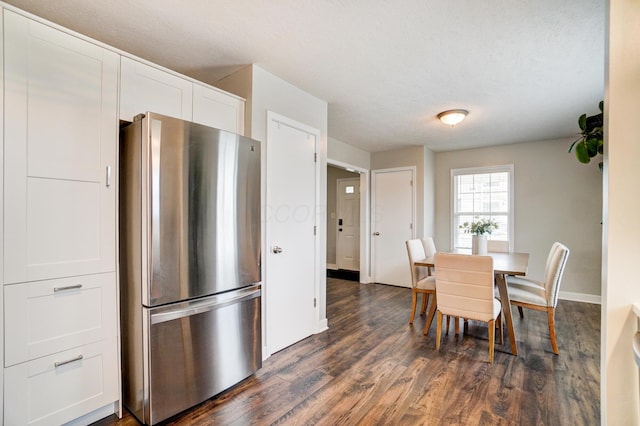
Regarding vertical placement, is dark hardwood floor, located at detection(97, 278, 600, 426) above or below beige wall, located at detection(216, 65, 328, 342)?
below

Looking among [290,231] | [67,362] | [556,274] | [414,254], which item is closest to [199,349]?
[67,362]

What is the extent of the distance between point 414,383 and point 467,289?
0.91 m

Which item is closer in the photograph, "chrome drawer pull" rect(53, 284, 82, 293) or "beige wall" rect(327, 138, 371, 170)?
"chrome drawer pull" rect(53, 284, 82, 293)

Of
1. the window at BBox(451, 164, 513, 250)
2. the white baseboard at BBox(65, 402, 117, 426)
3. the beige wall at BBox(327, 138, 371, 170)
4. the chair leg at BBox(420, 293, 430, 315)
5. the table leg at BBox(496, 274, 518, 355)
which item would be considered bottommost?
the white baseboard at BBox(65, 402, 117, 426)

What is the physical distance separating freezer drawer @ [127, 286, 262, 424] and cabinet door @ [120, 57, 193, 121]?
1266 millimetres

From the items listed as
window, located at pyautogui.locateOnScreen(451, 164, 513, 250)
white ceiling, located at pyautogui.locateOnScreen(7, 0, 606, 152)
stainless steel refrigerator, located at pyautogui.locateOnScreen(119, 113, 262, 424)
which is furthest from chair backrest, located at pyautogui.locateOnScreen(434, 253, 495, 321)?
window, located at pyautogui.locateOnScreen(451, 164, 513, 250)

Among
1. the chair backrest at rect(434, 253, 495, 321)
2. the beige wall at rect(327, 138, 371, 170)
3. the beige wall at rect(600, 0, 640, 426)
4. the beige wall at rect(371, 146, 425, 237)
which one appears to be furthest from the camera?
the beige wall at rect(371, 146, 425, 237)

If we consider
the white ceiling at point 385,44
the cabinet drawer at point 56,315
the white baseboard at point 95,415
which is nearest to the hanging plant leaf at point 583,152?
the white ceiling at point 385,44

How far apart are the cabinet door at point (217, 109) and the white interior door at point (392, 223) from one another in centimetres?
348

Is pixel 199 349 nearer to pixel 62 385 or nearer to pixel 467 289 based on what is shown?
pixel 62 385

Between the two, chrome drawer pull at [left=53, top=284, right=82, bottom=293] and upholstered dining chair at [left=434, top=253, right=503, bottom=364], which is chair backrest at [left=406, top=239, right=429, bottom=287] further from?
chrome drawer pull at [left=53, top=284, right=82, bottom=293]

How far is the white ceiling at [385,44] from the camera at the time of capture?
5.70ft

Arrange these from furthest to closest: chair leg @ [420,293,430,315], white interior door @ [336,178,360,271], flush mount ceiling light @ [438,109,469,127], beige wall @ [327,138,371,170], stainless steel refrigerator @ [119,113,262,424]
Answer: white interior door @ [336,178,360,271] < beige wall @ [327,138,371,170] < chair leg @ [420,293,430,315] < flush mount ceiling light @ [438,109,469,127] < stainless steel refrigerator @ [119,113,262,424]

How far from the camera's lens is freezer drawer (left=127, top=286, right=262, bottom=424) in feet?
5.46
